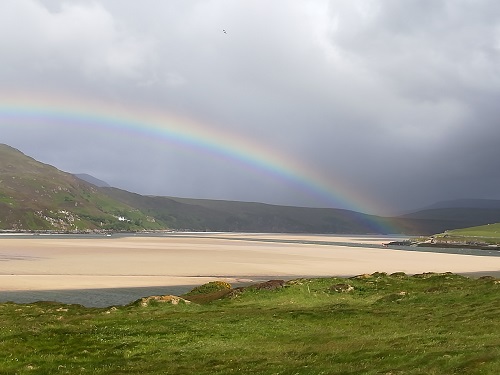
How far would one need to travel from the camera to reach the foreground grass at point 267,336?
2497 cm

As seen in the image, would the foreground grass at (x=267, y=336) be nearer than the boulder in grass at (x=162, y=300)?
Yes

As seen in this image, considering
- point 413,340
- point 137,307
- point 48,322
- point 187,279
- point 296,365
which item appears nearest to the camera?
point 296,365

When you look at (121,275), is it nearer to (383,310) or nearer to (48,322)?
(48,322)

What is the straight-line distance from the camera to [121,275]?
93.6 metres

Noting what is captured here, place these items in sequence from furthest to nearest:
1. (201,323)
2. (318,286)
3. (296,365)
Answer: (318,286)
(201,323)
(296,365)

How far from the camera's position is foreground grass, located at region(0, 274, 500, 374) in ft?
81.9

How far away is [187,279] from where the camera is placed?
90188mm

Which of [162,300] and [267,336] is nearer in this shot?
[267,336]

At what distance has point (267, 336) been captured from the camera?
1377 inches

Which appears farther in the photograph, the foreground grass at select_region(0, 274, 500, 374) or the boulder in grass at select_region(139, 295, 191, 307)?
the boulder in grass at select_region(139, 295, 191, 307)

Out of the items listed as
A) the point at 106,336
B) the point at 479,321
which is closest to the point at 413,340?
the point at 479,321

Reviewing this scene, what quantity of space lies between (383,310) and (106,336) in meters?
25.6

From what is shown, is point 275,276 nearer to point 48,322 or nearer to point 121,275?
point 121,275

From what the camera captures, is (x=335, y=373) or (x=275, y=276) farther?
(x=275, y=276)
